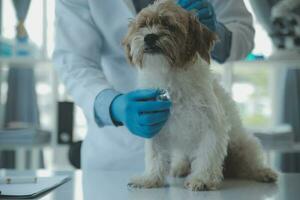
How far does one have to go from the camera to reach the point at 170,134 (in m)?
1.08

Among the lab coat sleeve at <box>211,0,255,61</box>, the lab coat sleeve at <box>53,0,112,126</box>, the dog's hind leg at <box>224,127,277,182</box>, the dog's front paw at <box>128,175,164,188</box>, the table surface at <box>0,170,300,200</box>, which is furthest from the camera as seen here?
the lab coat sleeve at <box>211,0,255,61</box>

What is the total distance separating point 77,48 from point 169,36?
20.0 inches

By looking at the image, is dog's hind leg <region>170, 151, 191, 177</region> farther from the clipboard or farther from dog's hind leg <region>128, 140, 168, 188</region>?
the clipboard

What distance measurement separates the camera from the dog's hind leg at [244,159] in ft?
3.94

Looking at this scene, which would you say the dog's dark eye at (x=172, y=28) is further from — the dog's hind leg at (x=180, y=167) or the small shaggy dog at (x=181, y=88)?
the dog's hind leg at (x=180, y=167)

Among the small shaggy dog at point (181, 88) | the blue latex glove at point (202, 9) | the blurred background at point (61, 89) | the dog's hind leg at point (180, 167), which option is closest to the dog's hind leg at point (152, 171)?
the small shaggy dog at point (181, 88)

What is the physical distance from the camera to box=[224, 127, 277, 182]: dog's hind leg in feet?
3.94

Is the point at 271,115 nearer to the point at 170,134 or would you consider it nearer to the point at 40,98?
the point at 40,98

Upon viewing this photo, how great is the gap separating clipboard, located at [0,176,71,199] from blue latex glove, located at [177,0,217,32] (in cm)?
54

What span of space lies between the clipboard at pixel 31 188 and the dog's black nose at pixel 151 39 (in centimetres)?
42

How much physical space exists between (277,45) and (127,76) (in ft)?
5.27

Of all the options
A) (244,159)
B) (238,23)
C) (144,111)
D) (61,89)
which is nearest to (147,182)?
(144,111)

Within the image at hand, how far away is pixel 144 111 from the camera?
40.4 inches

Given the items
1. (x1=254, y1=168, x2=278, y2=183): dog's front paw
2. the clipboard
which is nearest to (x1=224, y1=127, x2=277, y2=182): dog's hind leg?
(x1=254, y1=168, x2=278, y2=183): dog's front paw
